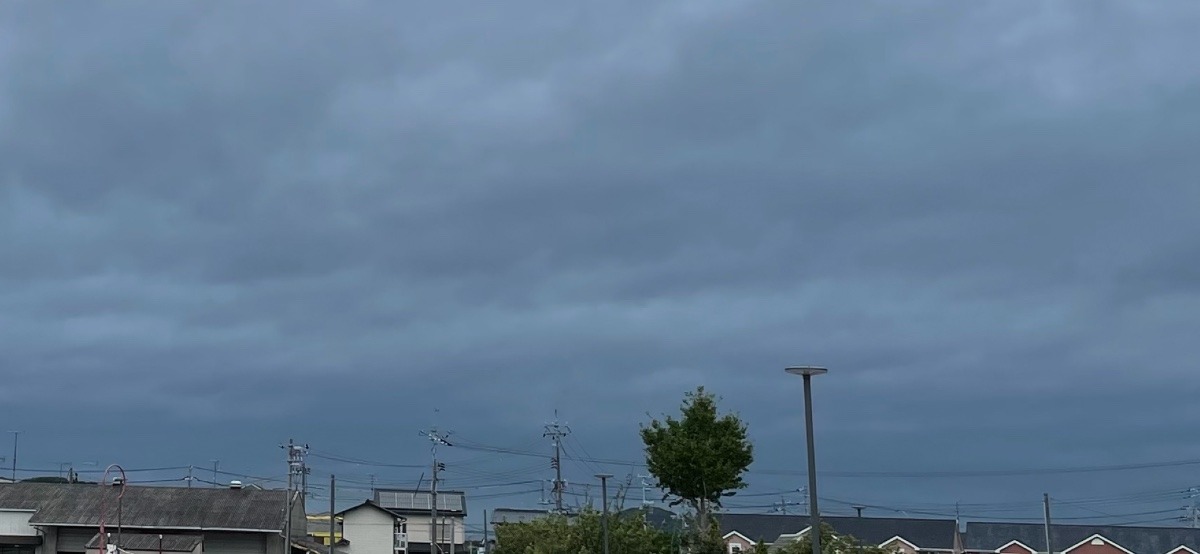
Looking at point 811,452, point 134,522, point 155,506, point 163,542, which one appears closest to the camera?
point 811,452

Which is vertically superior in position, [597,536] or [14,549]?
[14,549]

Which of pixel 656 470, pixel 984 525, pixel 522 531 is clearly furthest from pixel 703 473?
pixel 984 525

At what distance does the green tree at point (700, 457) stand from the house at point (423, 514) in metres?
77.2

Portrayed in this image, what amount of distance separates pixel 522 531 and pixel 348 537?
136 ft

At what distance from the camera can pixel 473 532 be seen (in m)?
162

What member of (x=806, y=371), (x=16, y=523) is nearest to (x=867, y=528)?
(x=16, y=523)

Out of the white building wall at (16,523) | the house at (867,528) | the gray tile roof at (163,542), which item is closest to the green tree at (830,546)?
the gray tile roof at (163,542)

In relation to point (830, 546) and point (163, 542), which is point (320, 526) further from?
point (830, 546)

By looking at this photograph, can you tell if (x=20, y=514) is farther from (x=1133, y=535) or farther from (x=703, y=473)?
(x=1133, y=535)

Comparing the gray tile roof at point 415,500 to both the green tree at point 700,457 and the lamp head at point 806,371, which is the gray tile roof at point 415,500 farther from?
the lamp head at point 806,371

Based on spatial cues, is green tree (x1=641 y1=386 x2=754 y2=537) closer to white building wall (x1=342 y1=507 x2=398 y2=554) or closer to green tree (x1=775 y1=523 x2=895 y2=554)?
green tree (x1=775 y1=523 x2=895 y2=554)

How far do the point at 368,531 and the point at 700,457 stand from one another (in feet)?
240

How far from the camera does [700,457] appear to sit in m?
53.0

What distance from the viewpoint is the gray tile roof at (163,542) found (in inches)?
3324
